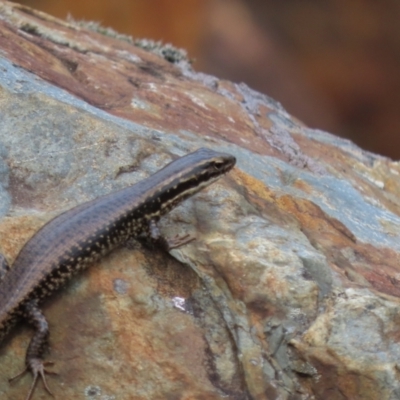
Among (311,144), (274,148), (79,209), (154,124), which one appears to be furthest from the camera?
(311,144)

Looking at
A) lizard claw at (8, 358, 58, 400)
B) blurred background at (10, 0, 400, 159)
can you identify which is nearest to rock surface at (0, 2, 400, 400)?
lizard claw at (8, 358, 58, 400)

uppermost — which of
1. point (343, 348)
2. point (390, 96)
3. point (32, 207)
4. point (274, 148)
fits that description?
point (390, 96)

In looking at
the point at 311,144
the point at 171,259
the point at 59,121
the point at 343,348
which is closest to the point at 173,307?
the point at 171,259

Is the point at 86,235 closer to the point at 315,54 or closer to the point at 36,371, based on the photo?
the point at 36,371

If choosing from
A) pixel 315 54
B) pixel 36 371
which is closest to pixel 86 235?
pixel 36 371

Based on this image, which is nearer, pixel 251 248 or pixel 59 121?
pixel 251 248

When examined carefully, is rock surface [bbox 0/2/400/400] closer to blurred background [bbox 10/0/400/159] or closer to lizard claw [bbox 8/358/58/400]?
lizard claw [bbox 8/358/58/400]

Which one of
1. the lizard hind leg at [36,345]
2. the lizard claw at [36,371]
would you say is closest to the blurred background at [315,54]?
the lizard hind leg at [36,345]

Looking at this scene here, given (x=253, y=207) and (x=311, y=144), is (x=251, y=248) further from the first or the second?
(x=311, y=144)
